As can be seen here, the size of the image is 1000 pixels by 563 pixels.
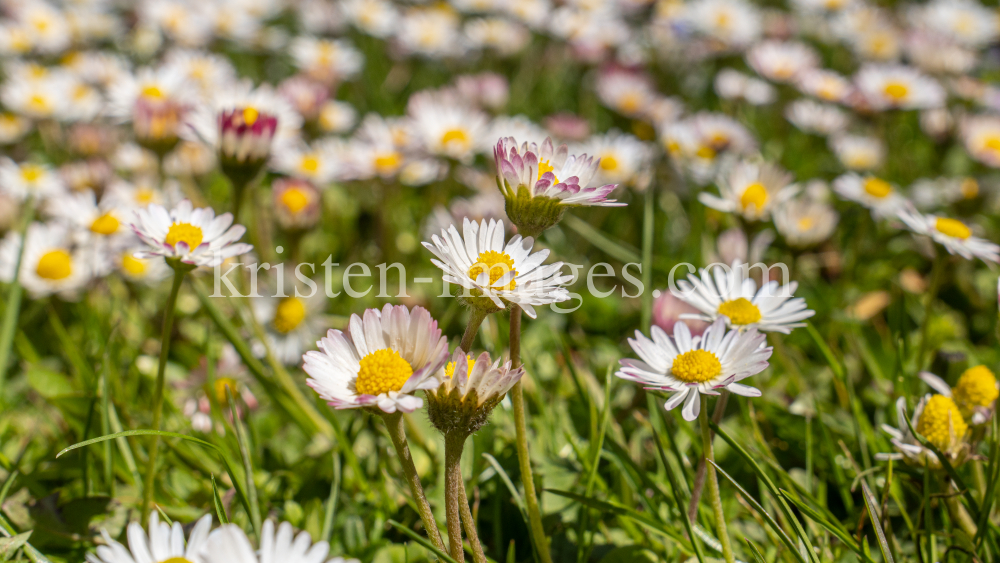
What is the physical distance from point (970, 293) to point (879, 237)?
0.51 metres

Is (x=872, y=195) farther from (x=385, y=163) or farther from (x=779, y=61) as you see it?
(x=385, y=163)

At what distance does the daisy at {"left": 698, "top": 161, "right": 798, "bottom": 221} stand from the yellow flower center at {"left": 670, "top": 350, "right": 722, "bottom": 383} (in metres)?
0.98

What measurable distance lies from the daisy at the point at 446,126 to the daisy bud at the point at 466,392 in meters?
1.66

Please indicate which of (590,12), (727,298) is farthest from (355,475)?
(590,12)

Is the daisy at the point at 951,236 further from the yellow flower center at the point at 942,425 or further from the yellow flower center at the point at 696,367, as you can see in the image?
the yellow flower center at the point at 696,367

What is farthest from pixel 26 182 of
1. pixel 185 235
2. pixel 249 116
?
pixel 185 235

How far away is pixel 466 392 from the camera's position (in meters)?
1.07

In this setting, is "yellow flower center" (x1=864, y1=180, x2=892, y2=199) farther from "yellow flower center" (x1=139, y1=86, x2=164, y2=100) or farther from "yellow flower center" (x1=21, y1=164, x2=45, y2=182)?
"yellow flower center" (x1=21, y1=164, x2=45, y2=182)

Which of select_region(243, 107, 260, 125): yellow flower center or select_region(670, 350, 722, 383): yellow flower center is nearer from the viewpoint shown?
select_region(670, 350, 722, 383): yellow flower center

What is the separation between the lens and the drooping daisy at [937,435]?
4.48 feet

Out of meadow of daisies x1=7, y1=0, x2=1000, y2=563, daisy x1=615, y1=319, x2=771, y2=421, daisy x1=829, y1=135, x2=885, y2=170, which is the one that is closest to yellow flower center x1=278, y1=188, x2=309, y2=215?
meadow of daisies x1=7, y1=0, x2=1000, y2=563

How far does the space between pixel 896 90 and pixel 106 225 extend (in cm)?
357

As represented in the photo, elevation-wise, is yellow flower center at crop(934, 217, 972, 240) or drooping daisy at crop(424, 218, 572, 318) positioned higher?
yellow flower center at crop(934, 217, 972, 240)

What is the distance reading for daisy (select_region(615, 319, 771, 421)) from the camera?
1.16 m
